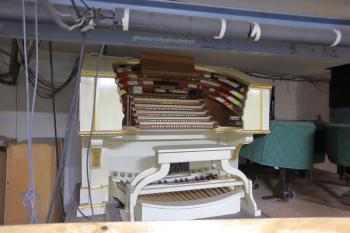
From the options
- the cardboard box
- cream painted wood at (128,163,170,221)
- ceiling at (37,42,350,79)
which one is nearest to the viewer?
cream painted wood at (128,163,170,221)

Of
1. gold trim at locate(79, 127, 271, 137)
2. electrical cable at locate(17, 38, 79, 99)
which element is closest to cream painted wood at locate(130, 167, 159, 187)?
gold trim at locate(79, 127, 271, 137)

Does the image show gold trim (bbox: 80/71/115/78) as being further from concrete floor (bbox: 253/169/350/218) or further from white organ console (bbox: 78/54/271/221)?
concrete floor (bbox: 253/169/350/218)

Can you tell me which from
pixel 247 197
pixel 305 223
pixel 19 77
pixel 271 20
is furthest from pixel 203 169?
pixel 19 77

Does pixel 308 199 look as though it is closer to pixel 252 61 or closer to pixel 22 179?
pixel 252 61

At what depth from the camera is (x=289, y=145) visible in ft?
8.23

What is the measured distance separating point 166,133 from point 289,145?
1288 millimetres

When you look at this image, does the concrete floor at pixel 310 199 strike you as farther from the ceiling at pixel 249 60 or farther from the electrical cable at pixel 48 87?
the electrical cable at pixel 48 87

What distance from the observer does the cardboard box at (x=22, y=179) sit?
6.98 ft

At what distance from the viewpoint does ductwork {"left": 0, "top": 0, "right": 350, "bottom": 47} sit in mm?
1305

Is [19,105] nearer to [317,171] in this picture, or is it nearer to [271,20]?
[271,20]

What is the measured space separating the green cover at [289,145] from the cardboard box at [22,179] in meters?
2.13

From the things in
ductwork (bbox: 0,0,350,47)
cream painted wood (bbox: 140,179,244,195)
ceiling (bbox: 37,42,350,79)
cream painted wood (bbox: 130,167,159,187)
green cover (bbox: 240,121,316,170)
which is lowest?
cream painted wood (bbox: 140,179,244,195)

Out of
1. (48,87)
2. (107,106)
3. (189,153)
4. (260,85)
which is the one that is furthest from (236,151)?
(48,87)

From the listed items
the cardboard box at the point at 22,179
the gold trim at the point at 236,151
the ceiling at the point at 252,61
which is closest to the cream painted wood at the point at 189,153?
the gold trim at the point at 236,151
